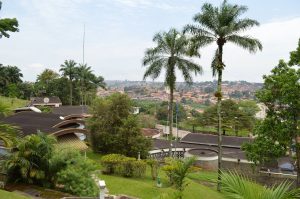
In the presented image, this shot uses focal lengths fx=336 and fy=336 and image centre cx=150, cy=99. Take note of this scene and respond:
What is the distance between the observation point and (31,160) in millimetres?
15484

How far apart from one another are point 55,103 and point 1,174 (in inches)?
2111

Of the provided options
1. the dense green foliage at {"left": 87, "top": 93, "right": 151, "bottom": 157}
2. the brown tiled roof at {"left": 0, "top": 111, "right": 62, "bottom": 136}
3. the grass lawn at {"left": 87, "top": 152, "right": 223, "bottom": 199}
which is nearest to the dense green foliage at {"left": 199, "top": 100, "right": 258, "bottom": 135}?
the dense green foliage at {"left": 87, "top": 93, "right": 151, "bottom": 157}

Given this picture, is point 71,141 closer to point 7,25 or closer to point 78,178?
point 78,178

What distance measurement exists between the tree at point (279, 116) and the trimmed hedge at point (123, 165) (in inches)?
267

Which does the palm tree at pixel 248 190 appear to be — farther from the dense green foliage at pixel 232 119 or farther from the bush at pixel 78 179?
the dense green foliage at pixel 232 119

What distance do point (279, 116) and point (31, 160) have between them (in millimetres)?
13263

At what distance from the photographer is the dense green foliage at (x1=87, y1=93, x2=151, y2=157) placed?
83.0ft

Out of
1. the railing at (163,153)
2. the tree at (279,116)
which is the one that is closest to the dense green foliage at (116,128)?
the railing at (163,153)

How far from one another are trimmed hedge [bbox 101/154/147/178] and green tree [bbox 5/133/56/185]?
18.9 feet

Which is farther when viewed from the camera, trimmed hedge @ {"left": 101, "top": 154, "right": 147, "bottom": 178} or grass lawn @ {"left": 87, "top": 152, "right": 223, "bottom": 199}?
trimmed hedge @ {"left": 101, "top": 154, "right": 147, "bottom": 178}

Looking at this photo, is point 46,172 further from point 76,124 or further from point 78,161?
point 76,124

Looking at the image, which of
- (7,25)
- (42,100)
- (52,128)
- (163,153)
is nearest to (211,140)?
(163,153)

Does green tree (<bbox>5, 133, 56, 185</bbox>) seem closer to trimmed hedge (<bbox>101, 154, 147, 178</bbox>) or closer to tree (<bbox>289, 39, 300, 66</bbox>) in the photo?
trimmed hedge (<bbox>101, 154, 147, 178</bbox>)

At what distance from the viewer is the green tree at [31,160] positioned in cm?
1504
